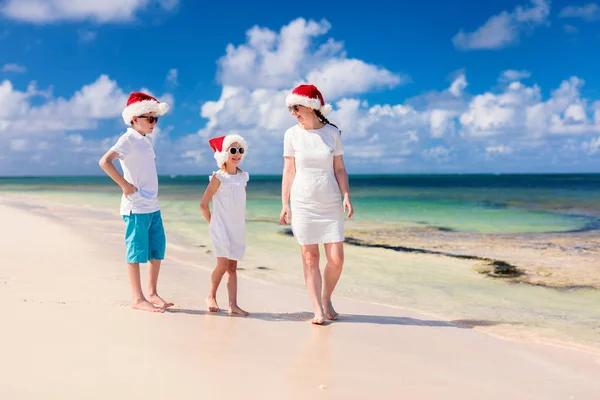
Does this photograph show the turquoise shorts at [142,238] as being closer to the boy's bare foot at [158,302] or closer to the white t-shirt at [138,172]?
the white t-shirt at [138,172]

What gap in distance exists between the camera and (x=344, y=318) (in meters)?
5.06

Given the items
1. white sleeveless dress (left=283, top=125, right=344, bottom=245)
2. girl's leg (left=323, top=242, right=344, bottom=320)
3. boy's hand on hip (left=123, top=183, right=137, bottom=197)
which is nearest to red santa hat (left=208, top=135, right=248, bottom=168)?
white sleeveless dress (left=283, top=125, right=344, bottom=245)

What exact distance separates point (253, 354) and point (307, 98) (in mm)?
Answer: 2177

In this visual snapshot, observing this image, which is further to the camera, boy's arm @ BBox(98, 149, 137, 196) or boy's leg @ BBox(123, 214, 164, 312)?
boy's leg @ BBox(123, 214, 164, 312)

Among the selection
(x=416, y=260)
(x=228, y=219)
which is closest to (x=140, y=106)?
(x=228, y=219)

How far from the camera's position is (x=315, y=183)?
4.70 metres

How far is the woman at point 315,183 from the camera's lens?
185 inches

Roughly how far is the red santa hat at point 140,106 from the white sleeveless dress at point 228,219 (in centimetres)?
79

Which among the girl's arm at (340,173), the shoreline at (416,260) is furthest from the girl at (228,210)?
the shoreline at (416,260)

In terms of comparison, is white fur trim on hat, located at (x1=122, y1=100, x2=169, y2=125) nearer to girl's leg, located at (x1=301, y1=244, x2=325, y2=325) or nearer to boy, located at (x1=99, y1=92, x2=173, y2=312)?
boy, located at (x1=99, y1=92, x2=173, y2=312)

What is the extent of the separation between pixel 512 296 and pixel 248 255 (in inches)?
180

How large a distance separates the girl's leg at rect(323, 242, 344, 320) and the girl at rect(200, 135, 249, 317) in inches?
28.3

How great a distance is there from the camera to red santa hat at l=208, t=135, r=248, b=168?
16.0 feet

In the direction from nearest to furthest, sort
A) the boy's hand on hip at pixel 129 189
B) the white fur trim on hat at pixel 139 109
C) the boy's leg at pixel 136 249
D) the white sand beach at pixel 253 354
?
the white sand beach at pixel 253 354 < the boy's hand on hip at pixel 129 189 < the boy's leg at pixel 136 249 < the white fur trim on hat at pixel 139 109
